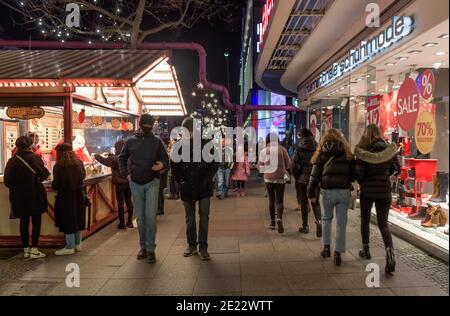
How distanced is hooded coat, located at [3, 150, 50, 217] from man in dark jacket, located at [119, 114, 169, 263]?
1362 millimetres

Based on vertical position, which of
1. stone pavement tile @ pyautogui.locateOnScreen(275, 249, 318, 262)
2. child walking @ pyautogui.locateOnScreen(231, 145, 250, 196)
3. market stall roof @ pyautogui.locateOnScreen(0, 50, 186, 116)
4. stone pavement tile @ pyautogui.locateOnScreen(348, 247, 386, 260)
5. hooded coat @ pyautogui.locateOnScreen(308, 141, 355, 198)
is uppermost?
market stall roof @ pyautogui.locateOnScreen(0, 50, 186, 116)

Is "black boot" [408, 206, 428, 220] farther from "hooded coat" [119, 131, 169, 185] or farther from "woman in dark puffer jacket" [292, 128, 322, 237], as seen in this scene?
"hooded coat" [119, 131, 169, 185]

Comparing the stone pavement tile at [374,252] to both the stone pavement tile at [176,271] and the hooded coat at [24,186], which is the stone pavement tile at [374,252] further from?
the hooded coat at [24,186]

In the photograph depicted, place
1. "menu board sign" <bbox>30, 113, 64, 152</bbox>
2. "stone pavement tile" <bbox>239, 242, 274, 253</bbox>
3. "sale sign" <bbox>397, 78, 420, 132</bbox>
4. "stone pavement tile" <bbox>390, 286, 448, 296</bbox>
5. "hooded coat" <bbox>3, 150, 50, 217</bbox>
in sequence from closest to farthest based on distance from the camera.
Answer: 1. "stone pavement tile" <bbox>390, 286, 448, 296</bbox>
2. "hooded coat" <bbox>3, 150, 50, 217</bbox>
3. "stone pavement tile" <bbox>239, 242, 274, 253</bbox>
4. "sale sign" <bbox>397, 78, 420, 132</bbox>
5. "menu board sign" <bbox>30, 113, 64, 152</bbox>

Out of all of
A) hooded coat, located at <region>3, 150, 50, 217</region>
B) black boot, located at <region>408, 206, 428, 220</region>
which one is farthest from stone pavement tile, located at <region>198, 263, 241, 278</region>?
black boot, located at <region>408, 206, 428, 220</region>

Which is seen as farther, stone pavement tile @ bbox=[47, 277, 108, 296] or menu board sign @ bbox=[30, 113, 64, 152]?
menu board sign @ bbox=[30, 113, 64, 152]

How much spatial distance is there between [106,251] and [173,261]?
4.03 ft

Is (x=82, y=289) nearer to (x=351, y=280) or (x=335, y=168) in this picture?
(x=351, y=280)

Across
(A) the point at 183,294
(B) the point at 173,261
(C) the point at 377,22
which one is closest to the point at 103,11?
(C) the point at 377,22

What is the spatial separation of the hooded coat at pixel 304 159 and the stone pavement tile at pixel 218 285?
2763mm

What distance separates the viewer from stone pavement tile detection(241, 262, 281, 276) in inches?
194

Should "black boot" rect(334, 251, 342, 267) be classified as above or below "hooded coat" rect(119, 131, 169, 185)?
below

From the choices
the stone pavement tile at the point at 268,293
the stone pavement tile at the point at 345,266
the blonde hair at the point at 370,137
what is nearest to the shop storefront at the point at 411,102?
the blonde hair at the point at 370,137
